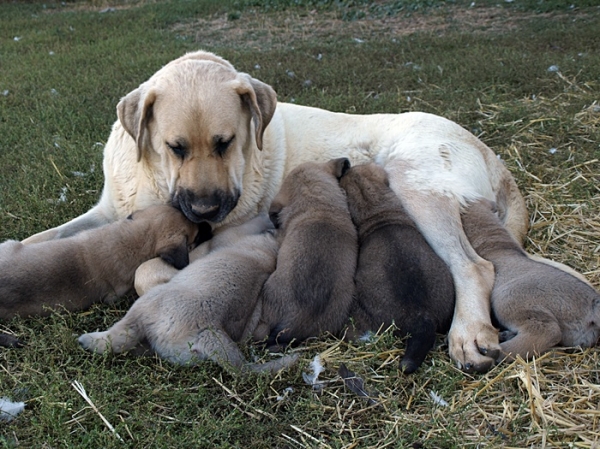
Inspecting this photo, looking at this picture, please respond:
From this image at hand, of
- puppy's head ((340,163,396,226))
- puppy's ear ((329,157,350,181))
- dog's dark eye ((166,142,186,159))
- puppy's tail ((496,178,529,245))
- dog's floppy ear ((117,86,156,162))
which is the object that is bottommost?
puppy's tail ((496,178,529,245))

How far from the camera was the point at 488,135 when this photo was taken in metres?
6.12

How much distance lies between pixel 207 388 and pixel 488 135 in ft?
13.6

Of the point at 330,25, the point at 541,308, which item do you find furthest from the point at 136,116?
the point at 330,25

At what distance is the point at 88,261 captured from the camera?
140 inches

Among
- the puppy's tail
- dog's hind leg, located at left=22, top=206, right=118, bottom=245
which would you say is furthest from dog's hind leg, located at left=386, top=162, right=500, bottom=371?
dog's hind leg, located at left=22, top=206, right=118, bottom=245

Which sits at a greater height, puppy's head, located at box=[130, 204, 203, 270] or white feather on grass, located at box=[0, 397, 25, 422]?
puppy's head, located at box=[130, 204, 203, 270]

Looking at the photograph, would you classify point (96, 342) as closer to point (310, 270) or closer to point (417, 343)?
point (310, 270)

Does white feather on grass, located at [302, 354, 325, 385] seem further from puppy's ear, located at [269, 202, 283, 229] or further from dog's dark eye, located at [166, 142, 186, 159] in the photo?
dog's dark eye, located at [166, 142, 186, 159]

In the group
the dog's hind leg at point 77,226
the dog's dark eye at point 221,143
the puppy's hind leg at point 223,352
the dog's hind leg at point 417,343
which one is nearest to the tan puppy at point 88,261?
the dog's dark eye at point 221,143

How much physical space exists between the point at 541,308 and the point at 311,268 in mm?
1187

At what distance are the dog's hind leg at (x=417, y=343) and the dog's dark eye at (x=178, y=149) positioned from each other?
1.68 m

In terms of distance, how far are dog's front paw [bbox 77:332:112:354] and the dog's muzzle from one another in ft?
3.23

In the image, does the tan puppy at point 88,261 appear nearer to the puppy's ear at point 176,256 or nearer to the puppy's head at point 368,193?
the puppy's ear at point 176,256

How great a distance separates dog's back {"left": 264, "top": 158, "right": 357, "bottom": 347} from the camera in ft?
10.8
